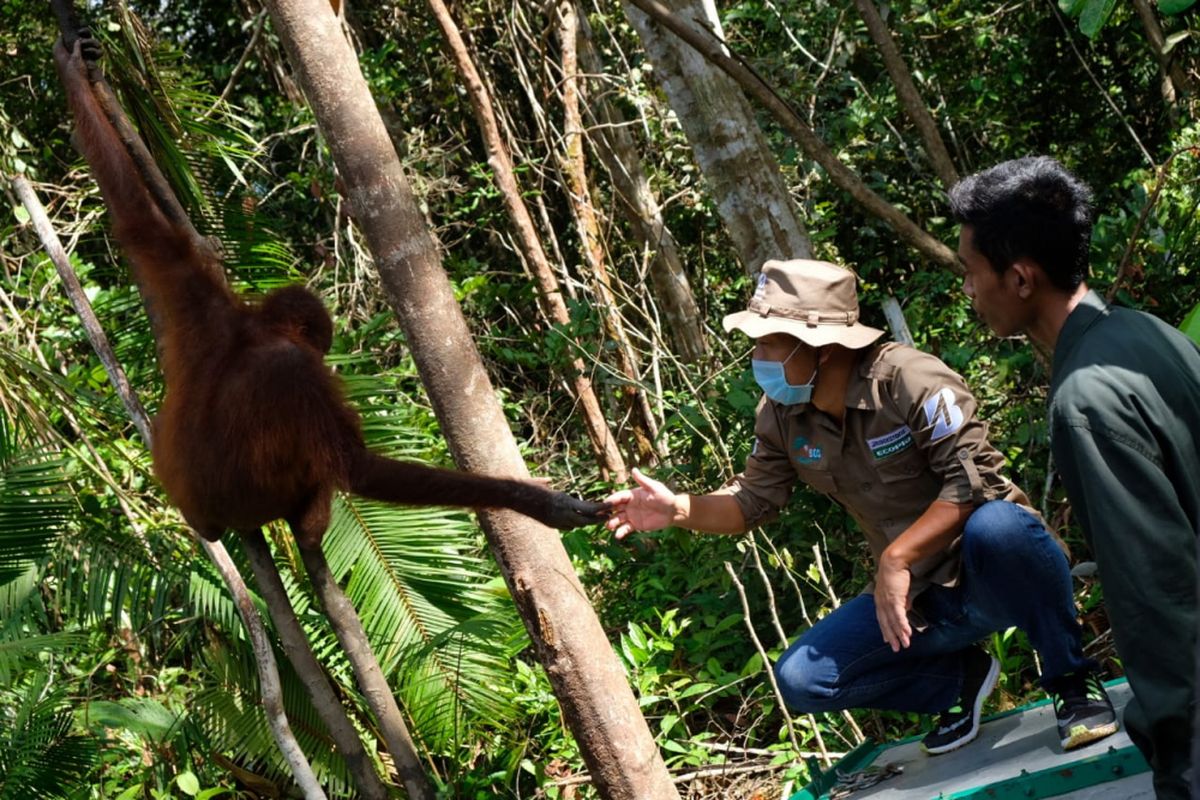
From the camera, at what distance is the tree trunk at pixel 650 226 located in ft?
29.3

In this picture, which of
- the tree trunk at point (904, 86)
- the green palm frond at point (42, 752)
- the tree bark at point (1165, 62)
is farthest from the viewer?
the tree bark at point (1165, 62)

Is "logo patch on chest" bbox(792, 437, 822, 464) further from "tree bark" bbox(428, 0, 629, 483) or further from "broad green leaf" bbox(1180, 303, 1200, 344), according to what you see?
"tree bark" bbox(428, 0, 629, 483)

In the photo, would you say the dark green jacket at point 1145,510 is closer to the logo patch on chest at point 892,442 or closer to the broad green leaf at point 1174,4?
the broad green leaf at point 1174,4

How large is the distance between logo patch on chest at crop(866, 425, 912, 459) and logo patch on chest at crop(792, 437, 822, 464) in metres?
0.21

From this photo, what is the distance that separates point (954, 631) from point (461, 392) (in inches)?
66.2

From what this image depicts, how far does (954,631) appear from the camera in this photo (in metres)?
3.57

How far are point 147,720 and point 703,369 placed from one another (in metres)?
3.77

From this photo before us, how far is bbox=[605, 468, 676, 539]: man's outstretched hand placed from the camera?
3635mm

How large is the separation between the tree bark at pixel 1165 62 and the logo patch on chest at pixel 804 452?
5820 mm

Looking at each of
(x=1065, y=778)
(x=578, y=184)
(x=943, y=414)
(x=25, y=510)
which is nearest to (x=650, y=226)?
(x=578, y=184)

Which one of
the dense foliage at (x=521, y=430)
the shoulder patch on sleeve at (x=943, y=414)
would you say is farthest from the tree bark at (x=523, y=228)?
the shoulder patch on sleeve at (x=943, y=414)

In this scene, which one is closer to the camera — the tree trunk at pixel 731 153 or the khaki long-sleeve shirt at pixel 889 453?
the khaki long-sleeve shirt at pixel 889 453

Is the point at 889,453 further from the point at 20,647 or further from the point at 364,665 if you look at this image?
the point at 20,647

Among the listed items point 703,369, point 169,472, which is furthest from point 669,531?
point 169,472
